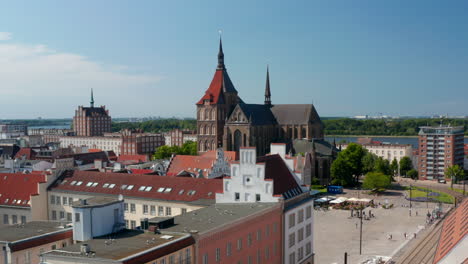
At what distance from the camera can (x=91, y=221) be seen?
1439 inches

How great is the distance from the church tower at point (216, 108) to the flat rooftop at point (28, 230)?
325 feet

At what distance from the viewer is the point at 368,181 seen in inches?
4456

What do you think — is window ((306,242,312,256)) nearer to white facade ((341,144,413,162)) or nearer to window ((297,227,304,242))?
window ((297,227,304,242))

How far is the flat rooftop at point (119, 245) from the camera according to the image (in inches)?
1236

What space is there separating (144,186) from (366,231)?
120ft

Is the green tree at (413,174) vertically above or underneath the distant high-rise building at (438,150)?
underneath

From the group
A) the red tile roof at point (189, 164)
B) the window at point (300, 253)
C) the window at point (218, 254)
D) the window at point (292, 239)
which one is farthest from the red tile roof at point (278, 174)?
the red tile roof at point (189, 164)

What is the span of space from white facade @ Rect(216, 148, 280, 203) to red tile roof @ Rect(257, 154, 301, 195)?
0.83 meters

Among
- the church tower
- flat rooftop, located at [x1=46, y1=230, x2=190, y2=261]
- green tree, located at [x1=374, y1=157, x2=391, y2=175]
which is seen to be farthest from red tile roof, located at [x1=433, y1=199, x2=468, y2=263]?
the church tower

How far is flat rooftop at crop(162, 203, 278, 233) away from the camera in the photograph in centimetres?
3889

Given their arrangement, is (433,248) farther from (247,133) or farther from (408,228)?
(247,133)

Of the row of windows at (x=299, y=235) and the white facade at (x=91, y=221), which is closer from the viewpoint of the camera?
the white facade at (x=91, y=221)

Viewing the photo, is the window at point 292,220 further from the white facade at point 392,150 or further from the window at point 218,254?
the white facade at point 392,150

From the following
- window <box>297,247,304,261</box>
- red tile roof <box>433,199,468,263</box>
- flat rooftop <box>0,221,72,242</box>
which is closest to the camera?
flat rooftop <box>0,221,72,242</box>
